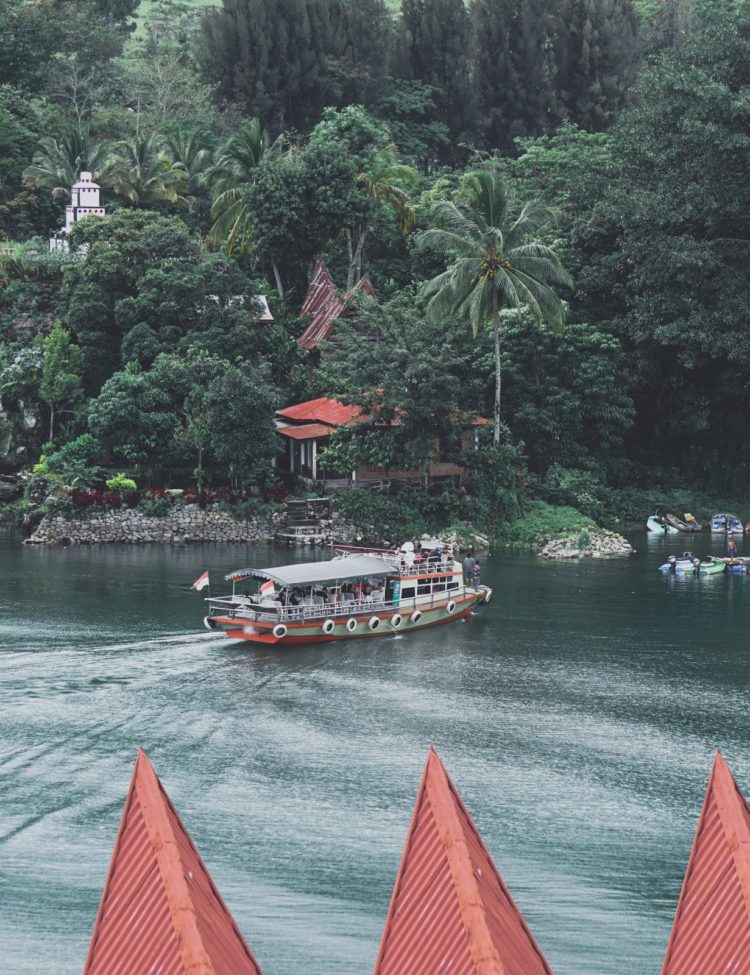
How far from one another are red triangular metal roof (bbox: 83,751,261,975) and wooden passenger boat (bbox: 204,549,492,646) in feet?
85.6

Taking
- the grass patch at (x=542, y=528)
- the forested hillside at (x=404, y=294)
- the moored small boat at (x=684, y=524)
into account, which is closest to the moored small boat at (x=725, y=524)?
the moored small boat at (x=684, y=524)

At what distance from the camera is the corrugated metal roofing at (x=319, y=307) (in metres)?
68.2

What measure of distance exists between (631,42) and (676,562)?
52966mm

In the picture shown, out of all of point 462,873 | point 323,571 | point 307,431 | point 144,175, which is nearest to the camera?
point 462,873

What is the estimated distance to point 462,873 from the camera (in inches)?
510

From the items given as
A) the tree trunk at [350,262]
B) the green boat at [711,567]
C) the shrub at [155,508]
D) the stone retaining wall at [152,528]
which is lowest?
the green boat at [711,567]

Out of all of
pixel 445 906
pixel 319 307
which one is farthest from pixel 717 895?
pixel 319 307

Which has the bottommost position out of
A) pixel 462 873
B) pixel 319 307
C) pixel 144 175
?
pixel 462 873

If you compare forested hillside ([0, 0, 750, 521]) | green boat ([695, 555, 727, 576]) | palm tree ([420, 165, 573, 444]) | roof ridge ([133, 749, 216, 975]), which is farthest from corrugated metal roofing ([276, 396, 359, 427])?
roof ridge ([133, 749, 216, 975])

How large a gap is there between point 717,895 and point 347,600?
29402 millimetres

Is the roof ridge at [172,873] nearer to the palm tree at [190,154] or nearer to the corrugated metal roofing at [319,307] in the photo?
the corrugated metal roofing at [319,307]

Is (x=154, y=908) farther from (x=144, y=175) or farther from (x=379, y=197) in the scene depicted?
(x=144, y=175)

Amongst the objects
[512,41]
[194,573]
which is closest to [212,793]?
[194,573]

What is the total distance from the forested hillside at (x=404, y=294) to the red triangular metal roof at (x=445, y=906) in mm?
44953
